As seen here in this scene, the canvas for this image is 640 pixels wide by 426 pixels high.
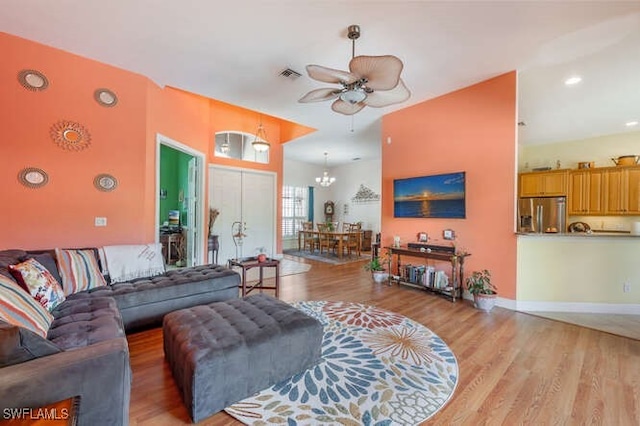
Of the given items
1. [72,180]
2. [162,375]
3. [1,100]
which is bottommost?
[162,375]

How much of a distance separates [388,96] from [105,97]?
3.52 m

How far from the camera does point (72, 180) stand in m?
3.18

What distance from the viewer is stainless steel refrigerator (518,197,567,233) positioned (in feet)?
18.9

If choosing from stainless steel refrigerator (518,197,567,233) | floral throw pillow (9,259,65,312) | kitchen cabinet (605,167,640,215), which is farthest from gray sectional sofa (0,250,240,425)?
kitchen cabinet (605,167,640,215)

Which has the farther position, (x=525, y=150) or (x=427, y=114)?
(x=525, y=150)

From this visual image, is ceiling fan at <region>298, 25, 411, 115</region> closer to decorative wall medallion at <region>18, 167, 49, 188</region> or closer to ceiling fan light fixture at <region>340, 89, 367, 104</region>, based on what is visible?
ceiling fan light fixture at <region>340, 89, 367, 104</region>

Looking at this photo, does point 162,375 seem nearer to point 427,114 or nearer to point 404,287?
point 404,287

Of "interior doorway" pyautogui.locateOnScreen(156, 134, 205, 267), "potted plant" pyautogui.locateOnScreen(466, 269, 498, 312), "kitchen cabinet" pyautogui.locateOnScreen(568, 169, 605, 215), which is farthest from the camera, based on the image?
"kitchen cabinet" pyautogui.locateOnScreen(568, 169, 605, 215)

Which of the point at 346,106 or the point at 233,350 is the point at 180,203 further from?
the point at 233,350

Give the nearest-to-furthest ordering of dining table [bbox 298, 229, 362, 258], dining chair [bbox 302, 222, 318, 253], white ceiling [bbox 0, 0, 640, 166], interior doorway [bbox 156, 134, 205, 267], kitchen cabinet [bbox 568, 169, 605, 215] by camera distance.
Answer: white ceiling [bbox 0, 0, 640, 166] → interior doorway [bbox 156, 134, 205, 267] → kitchen cabinet [bbox 568, 169, 605, 215] → dining table [bbox 298, 229, 362, 258] → dining chair [bbox 302, 222, 318, 253]

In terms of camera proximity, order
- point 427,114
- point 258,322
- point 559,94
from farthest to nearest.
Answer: point 427,114, point 559,94, point 258,322

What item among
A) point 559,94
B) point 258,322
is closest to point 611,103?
point 559,94

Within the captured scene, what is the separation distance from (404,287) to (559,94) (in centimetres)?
374

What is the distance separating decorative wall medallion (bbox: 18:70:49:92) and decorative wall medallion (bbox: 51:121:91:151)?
398 millimetres
